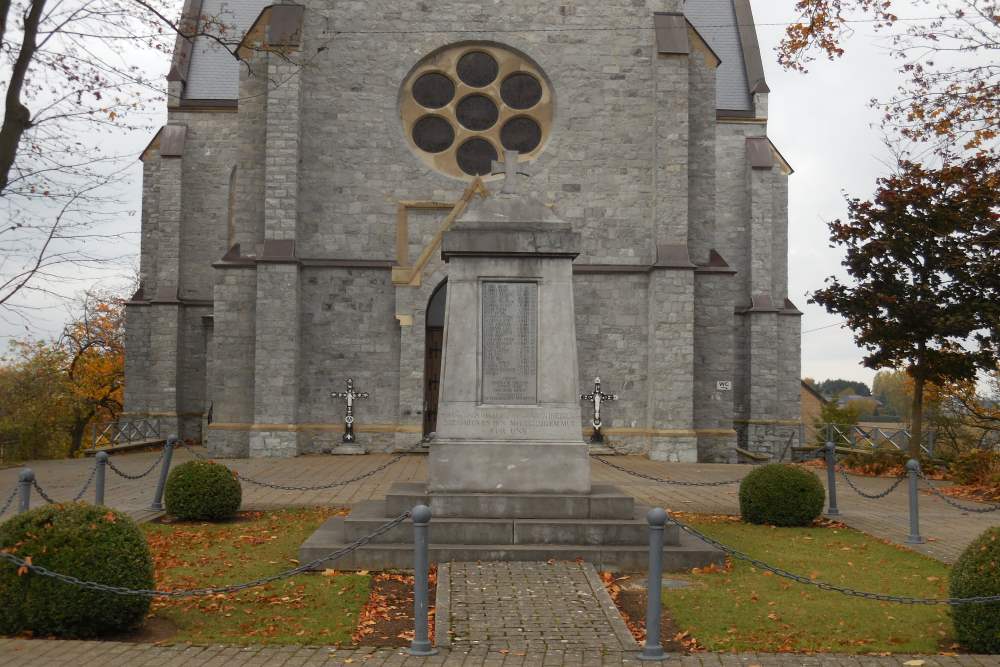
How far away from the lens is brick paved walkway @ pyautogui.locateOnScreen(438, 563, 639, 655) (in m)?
6.91

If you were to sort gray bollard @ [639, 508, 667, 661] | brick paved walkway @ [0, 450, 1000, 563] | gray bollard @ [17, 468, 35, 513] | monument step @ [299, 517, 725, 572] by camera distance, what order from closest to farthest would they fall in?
gray bollard @ [639, 508, 667, 661] < gray bollard @ [17, 468, 35, 513] < monument step @ [299, 517, 725, 572] < brick paved walkway @ [0, 450, 1000, 563]

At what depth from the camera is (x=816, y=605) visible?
8.42 metres

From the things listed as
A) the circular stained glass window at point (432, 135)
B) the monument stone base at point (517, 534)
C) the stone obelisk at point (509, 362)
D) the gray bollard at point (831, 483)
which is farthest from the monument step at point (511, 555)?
the circular stained glass window at point (432, 135)

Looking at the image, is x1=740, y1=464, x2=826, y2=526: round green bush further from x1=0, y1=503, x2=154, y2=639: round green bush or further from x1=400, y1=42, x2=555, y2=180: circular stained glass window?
x1=400, y1=42, x2=555, y2=180: circular stained glass window

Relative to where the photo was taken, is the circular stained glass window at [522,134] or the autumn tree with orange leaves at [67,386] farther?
the autumn tree with orange leaves at [67,386]

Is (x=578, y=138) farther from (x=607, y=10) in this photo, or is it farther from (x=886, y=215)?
(x=886, y=215)

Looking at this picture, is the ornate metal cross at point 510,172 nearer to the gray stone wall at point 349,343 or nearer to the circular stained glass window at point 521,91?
the gray stone wall at point 349,343

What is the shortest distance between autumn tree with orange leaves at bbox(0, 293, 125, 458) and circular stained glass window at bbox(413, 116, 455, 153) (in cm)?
1833

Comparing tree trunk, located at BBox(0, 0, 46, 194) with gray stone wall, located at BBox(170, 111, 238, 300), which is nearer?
tree trunk, located at BBox(0, 0, 46, 194)

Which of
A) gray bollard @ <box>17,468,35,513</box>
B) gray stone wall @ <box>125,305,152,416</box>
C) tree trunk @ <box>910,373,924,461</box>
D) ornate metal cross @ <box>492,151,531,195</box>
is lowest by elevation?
gray bollard @ <box>17,468,35,513</box>

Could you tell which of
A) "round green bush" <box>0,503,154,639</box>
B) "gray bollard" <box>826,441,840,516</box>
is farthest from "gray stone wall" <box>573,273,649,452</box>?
"round green bush" <box>0,503,154,639</box>

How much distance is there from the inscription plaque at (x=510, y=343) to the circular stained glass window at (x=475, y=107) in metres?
15.0

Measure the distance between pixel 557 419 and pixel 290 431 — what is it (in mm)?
14346

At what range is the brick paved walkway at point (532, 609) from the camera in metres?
6.91
